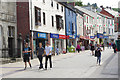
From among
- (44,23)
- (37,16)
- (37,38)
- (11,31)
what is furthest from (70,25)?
(11,31)

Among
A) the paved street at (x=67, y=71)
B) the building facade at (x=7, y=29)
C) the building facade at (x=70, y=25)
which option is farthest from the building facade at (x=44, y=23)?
the paved street at (x=67, y=71)

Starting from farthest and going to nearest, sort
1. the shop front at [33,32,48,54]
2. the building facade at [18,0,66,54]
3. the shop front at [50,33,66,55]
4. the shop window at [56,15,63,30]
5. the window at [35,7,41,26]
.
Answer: the shop window at [56,15,63,30] < the shop front at [50,33,66,55] < the window at [35,7,41,26] < the shop front at [33,32,48,54] < the building facade at [18,0,66,54]

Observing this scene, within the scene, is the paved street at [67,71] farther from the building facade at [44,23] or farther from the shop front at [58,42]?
the shop front at [58,42]

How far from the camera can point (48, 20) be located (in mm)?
27812

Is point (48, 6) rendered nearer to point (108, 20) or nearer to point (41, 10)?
point (41, 10)

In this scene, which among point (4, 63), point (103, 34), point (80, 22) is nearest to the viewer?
point (4, 63)

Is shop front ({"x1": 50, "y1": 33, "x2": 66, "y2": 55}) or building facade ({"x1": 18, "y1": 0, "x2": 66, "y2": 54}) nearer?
building facade ({"x1": 18, "y1": 0, "x2": 66, "y2": 54})

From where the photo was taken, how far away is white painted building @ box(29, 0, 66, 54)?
2397 centimetres

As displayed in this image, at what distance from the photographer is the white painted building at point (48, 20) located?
2397 centimetres

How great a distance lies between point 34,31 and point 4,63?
770 centimetres

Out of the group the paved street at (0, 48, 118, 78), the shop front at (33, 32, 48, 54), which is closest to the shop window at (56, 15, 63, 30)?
the shop front at (33, 32, 48, 54)

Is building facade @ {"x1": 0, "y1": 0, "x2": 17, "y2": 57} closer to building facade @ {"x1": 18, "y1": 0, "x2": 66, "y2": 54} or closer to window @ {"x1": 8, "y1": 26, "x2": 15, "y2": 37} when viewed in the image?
window @ {"x1": 8, "y1": 26, "x2": 15, "y2": 37}

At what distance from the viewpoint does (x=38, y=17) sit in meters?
24.7

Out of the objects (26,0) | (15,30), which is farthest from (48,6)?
(15,30)
